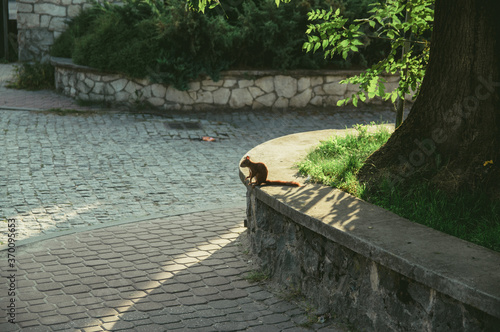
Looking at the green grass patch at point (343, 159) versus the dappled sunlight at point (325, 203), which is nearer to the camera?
the dappled sunlight at point (325, 203)

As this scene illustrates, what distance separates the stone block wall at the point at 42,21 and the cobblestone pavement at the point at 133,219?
4.38 meters

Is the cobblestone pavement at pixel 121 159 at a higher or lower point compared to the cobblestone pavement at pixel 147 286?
higher

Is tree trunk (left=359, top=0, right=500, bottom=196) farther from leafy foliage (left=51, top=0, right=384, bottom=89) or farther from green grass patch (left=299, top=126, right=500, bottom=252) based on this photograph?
leafy foliage (left=51, top=0, right=384, bottom=89)

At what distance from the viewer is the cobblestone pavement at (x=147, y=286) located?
→ 4492mm

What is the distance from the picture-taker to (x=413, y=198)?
4.86 meters

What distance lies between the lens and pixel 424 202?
15.5ft

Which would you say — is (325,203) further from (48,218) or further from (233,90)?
(233,90)

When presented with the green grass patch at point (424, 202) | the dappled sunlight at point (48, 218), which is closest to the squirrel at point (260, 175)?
the green grass patch at point (424, 202)

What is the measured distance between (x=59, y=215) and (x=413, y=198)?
4.16 meters

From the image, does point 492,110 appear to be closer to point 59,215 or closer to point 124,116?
point 59,215

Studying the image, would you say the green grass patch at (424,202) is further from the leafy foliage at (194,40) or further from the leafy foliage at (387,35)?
the leafy foliage at (194,40)

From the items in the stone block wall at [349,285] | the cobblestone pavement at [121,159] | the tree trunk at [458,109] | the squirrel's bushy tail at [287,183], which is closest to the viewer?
the stone block wall at [349,285]

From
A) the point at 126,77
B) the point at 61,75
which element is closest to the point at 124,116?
the point at 126,77

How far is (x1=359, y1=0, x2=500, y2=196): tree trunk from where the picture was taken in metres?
4.77
